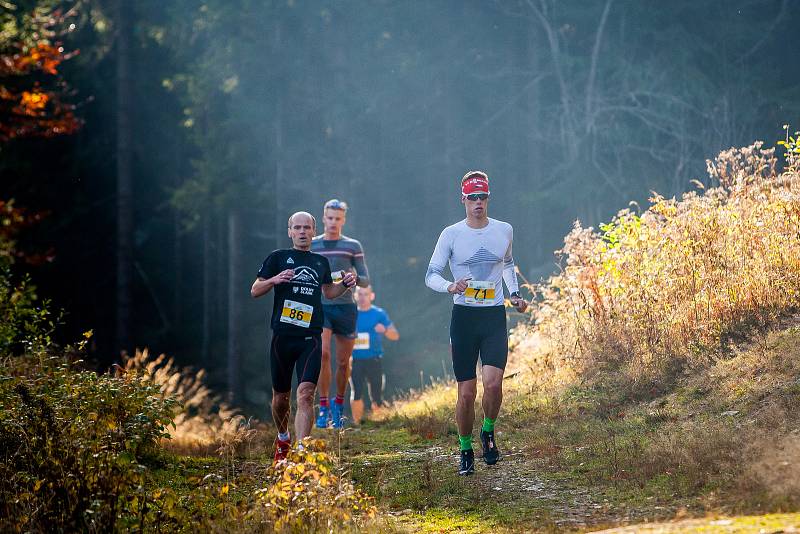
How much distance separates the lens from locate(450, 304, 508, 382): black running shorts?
814 centimetres

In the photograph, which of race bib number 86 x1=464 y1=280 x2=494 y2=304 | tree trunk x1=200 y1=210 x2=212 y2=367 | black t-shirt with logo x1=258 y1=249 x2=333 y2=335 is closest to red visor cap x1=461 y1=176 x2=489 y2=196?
race bib number 86 x1=464 y1=280 x2=494 y2=304

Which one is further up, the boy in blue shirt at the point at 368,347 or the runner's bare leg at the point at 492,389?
the boy in blue shirt at the point at 368,347

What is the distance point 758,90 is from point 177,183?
2184 cm

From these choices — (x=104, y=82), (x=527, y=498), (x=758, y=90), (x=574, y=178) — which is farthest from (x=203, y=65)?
(x=527, y=498)

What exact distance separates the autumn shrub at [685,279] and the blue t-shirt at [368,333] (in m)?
2.93

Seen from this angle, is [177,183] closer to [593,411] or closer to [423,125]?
[423,125]

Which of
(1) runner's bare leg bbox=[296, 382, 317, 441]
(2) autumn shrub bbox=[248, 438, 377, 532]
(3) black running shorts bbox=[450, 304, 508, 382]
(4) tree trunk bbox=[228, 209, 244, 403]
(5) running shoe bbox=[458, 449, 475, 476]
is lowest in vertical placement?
(2) autumn shrub bbox=[248, 438, 377, 532]

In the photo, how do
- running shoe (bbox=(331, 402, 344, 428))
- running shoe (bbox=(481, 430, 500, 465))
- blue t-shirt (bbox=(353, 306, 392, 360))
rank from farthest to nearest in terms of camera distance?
blue t-shirt (bbox=(353, 306, 392, 360))
running shoe (bbox=(331, 402, 344, 428))
running shoe (bbox=(481, 430, 500, 465))

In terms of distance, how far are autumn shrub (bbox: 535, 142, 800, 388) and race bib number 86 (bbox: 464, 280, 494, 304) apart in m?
2.41

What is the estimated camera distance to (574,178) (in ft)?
91.7

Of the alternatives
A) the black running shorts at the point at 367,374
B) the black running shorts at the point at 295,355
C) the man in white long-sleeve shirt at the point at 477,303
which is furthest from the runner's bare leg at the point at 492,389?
the black running shorts at the point at 367,374

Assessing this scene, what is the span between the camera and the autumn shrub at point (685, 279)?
9742 mm

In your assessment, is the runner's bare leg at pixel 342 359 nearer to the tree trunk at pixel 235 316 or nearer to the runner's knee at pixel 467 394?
the runner's knee at pixel 467 394

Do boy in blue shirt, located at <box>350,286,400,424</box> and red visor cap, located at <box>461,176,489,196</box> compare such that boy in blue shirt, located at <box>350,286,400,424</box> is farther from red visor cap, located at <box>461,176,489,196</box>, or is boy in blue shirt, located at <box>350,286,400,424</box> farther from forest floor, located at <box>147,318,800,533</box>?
red visor cap, located at <box>461,176,489,196</box>
